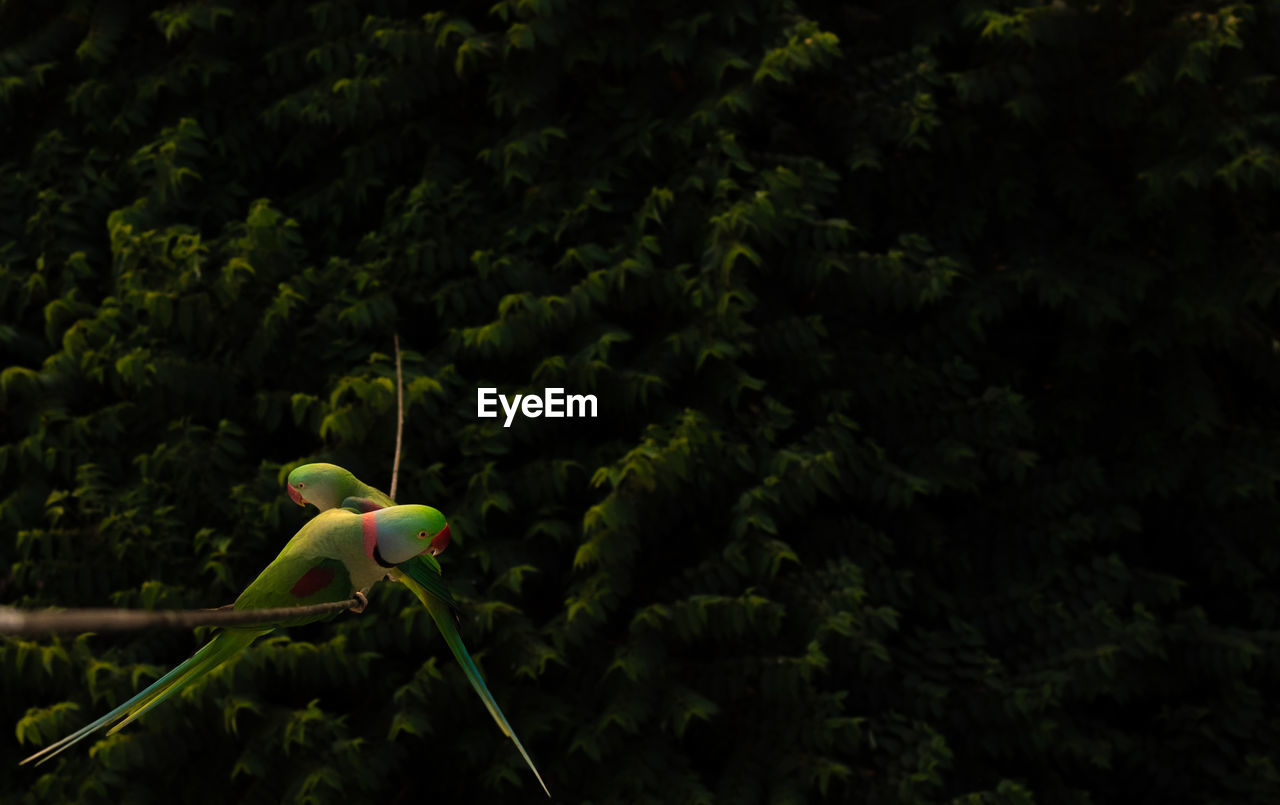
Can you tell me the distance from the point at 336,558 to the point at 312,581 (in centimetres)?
2

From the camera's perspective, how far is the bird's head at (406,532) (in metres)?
0.73

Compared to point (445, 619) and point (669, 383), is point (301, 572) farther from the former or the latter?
point (669, 383)

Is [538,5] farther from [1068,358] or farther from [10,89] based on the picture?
[1068,358]

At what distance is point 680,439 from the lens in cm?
437

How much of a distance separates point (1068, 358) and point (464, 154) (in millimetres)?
3194

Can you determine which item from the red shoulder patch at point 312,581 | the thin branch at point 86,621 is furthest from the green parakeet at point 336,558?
the thin branch at point 86,621

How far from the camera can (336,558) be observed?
767mm

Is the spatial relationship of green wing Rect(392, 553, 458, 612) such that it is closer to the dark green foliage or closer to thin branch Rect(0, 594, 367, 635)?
thin branch Rect(0, 594, 367, 635)

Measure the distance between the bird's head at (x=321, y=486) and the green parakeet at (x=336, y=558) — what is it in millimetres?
18

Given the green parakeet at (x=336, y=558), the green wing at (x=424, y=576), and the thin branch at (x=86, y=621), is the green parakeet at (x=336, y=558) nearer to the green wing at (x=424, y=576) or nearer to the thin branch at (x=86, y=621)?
the green wing at (x=424, y=576)

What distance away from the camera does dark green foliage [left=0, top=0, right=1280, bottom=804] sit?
445 centimetres

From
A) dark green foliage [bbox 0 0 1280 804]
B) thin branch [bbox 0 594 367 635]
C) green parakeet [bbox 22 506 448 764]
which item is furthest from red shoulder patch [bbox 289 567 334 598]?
dark green foliage [bbox 0 0 1280 804]

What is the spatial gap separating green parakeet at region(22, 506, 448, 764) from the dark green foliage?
3385mm

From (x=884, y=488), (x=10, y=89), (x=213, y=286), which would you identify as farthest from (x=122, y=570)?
(x=884, y=488)
